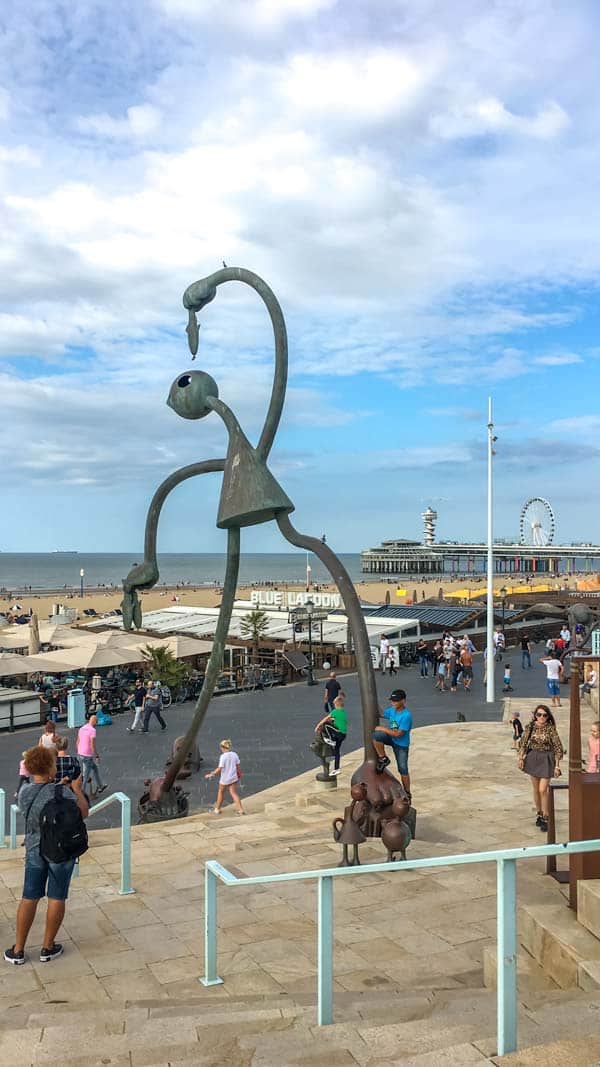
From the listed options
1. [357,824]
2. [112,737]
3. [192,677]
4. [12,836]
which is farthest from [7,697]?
[357,824]

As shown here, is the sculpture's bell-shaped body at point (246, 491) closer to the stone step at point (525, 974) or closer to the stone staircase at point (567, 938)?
the stone staircase at point (567, 938)

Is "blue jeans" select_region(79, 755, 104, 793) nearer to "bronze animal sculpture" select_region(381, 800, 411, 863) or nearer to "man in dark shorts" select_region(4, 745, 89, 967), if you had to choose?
"bronze animal sculpture" select_region(381, 800, 411, 863)

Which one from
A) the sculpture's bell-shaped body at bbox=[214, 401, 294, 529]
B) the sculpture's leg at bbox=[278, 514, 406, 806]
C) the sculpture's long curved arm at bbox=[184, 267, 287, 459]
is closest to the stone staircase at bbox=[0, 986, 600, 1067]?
the sculpture's leg at bbox=[278, 514, 406, 806]

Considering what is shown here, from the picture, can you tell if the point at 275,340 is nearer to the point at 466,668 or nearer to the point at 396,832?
the point at 396,832

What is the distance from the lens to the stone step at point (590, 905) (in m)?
3.96

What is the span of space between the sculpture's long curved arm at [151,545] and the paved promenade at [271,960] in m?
2.42

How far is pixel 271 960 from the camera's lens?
4.62 meters

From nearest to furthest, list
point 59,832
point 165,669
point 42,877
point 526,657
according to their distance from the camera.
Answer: point 59,832
point 42,877
point 165,669
point 526,657

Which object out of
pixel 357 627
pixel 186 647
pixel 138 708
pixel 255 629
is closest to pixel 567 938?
pixel 357 627

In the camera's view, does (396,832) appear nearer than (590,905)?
No

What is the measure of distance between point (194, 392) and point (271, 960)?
20.6ft

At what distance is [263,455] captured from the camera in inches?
345

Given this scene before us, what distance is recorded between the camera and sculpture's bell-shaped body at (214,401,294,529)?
27.6ft

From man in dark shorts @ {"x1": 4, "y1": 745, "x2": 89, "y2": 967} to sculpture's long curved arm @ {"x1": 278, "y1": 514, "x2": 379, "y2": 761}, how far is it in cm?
283
